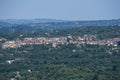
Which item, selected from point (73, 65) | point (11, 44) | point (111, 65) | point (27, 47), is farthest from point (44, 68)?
point (11, 44)

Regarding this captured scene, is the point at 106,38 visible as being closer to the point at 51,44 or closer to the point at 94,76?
the point at 51,44

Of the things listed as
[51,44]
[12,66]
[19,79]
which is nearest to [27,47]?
[51,44]

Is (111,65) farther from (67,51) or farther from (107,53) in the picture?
(67,51)

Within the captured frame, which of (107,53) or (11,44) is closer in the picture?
(107,53)

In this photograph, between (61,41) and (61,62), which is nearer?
(61,62)

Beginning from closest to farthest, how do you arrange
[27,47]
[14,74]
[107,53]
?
[14,74] → [107,53] → [27,47]

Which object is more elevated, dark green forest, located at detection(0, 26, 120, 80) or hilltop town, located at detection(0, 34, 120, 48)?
dark green forest, located at detection(0, 26, 120, 80)

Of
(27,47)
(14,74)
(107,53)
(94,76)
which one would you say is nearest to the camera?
→ (94,76)

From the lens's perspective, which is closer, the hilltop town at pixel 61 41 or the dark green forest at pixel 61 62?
the dark green forest at pixel 61 62

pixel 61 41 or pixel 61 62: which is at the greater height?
pixel 61 62

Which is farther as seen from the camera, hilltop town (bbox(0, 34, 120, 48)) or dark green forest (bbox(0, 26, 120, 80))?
hilltop town (bbox(0, 34, 120, 48))

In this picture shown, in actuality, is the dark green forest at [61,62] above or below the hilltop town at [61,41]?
above
